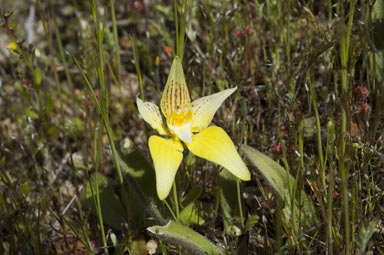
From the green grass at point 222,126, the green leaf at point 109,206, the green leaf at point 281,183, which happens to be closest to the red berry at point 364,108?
the green grass at point 222,126

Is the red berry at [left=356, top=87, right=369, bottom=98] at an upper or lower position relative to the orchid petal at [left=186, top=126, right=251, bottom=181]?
upper

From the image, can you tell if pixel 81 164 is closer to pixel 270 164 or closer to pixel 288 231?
pixel 270 164

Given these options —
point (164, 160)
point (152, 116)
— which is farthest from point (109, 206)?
point (164, 160)

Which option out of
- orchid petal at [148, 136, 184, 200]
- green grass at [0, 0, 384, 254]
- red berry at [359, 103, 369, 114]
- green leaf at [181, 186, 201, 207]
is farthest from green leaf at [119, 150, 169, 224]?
red berry at [359, 103, 369, 114]

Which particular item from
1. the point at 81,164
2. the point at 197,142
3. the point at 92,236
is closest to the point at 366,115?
the point at 197,142

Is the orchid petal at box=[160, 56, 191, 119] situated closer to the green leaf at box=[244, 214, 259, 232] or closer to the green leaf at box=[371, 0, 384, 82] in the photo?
the green leaf at box=[244, 214, 259, 232]

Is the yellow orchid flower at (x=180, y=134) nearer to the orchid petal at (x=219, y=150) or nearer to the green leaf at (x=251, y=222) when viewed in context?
the orchid petal at (x=219, y=150)
